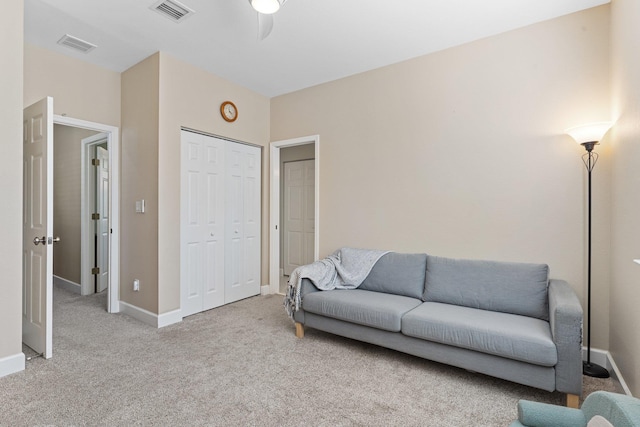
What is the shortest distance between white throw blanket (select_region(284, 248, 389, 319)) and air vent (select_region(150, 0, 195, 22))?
236cm

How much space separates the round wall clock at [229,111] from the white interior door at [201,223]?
0.30 metres

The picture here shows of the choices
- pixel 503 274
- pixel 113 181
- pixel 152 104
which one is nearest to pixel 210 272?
pixel 113 181

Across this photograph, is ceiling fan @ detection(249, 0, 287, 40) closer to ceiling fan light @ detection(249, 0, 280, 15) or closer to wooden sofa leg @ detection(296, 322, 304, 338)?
ceiling fan light @ detection(249, 0, 280, 15)

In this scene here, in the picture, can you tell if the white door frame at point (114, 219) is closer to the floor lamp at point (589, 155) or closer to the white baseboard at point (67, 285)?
the white baseboard at point (67, 285)

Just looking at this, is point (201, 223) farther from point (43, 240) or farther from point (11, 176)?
point (11, 176)

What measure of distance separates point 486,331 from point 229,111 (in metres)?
3.50

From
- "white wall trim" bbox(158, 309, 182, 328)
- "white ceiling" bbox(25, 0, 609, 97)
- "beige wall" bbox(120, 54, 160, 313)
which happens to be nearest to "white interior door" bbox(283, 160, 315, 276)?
"white ceiling" bbox(25, 0, 609, 97)

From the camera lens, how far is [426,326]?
231cm

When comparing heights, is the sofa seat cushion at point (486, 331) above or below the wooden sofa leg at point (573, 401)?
above

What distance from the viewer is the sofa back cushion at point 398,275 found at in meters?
2.94

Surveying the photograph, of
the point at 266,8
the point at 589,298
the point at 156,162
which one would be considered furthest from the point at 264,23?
the point at 589,298

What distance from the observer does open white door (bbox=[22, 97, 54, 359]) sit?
2480 millimetres

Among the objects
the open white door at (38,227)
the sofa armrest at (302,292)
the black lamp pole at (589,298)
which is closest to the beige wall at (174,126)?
the open white door at (38,227)

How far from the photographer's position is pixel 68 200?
4.68m
